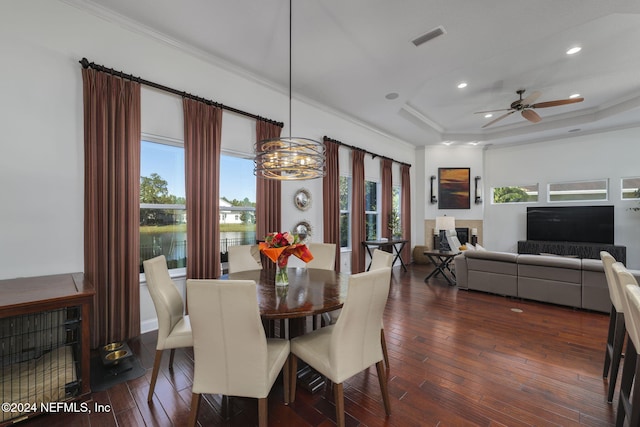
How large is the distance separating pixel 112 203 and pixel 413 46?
380 centimetres

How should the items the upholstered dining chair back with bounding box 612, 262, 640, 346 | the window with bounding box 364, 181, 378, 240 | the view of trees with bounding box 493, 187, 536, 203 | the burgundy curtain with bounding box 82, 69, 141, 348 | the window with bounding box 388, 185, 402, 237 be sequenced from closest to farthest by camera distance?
the upholstered dining chair back with bounding box 612, 262, 640, 346 < the burgundy curtain with bounding box 82, 69, 141, 348 < the window with bounding box 364, 181, 378, 240 < the window with bounding box 388, 185, 402, 237 < the view of trees with bounding box 493, 187, 536, 203

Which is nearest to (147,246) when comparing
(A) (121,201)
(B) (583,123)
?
(A) (121,201)

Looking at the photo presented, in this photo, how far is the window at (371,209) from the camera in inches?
255

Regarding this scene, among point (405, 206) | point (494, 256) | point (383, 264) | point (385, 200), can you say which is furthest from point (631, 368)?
point (405, 206)

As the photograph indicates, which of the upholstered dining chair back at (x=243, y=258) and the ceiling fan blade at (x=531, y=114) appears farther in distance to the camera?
the ceiling fan blade at (x=531, y=114)

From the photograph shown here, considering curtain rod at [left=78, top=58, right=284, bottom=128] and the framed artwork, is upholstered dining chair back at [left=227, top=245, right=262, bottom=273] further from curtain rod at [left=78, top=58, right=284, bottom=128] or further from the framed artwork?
the framed artwork

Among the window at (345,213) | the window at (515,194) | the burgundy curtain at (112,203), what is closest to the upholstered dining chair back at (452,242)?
the window at (345,213)

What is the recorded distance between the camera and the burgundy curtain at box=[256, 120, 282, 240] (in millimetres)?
3922

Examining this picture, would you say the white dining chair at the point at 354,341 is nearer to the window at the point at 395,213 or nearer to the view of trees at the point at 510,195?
the window at the point at 395,213

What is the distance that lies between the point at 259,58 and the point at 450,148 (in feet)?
20.7

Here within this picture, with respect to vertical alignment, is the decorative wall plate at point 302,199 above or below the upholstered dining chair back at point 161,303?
above

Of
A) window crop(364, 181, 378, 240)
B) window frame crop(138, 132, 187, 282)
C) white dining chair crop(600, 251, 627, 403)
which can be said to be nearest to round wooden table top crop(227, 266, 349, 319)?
window frame crop(138, 132, 187, 282)

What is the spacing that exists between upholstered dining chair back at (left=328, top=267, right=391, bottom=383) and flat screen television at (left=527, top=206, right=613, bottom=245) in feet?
24.4

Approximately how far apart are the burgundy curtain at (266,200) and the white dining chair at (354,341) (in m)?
2.30
